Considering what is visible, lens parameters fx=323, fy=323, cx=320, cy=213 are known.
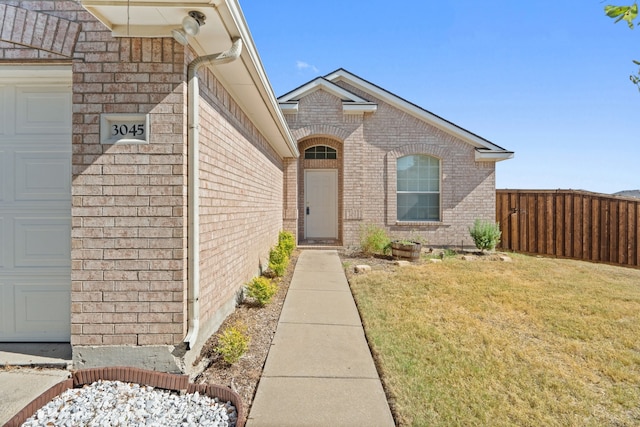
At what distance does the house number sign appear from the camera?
2.79 m

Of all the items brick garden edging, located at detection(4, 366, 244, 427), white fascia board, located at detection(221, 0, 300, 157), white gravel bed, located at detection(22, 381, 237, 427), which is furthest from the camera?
white fascia board, located at detection(221, 0, 300, 157)

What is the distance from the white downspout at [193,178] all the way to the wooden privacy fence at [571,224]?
10.5 m

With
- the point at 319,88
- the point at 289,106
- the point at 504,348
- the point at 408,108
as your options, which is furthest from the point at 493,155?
the point at 504,348

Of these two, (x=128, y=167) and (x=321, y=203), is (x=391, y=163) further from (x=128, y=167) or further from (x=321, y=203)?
(x=128, y=167)

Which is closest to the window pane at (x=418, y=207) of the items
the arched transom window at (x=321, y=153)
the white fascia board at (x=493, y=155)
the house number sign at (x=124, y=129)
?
the white fascia board at (x=493, y=155)

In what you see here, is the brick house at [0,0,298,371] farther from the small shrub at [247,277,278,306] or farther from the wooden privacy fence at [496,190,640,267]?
the wooden privacy fence at [496,190,640,267]

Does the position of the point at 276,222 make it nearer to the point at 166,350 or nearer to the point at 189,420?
the point at 166,350

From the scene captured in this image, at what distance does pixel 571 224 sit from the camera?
9.78 metres

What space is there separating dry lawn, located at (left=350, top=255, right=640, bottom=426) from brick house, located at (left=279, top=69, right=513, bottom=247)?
3.96m

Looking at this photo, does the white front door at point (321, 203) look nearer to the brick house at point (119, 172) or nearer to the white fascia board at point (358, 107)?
the white fascia board at point (358, 107)

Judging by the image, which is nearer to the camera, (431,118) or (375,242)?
(375,242)

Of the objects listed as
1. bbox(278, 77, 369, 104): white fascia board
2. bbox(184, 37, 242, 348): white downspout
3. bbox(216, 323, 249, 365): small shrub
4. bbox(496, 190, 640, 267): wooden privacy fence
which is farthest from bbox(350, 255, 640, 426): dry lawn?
bbox(278, 77, 369, 104): white fascia board

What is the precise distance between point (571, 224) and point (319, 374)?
10.3 m

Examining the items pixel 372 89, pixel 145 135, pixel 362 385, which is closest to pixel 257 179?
pixel 145 135
